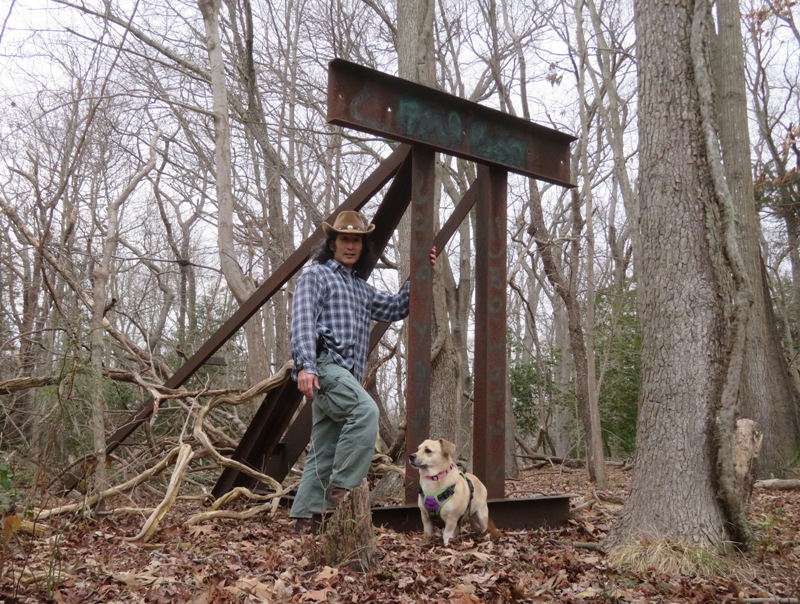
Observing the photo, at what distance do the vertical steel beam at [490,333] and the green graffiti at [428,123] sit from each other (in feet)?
1.70

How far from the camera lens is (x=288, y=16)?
55.6 ft

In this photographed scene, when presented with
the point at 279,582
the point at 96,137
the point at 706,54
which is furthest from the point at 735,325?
the point at 96,137

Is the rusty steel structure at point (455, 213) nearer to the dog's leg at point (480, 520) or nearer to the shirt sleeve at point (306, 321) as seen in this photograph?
the dog's leg at point (480, 520)

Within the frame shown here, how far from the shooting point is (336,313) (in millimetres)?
5219

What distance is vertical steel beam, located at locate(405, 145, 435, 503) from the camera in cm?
508

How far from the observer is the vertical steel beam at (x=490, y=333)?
537 centimetres

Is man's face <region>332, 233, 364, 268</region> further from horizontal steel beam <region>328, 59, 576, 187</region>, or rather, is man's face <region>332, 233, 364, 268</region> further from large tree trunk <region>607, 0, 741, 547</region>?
large tree trunk <region>607, 0, 741, 547</region>

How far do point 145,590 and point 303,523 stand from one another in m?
1.97

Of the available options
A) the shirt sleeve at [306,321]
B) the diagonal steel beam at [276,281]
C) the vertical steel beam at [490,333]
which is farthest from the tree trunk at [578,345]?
the shirt sleeve at [306,321]

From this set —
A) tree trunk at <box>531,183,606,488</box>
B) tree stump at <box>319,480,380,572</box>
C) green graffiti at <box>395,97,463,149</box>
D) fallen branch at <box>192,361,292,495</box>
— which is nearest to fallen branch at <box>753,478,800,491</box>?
tree trunk at <box>531,183,606,488</box>

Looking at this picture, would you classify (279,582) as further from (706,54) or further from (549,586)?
(706,54)

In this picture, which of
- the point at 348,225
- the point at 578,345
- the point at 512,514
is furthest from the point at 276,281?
the point at 578,345

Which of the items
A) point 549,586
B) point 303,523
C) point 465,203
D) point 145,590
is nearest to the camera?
point 145,590

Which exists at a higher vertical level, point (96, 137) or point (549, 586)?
point (96, 137)
